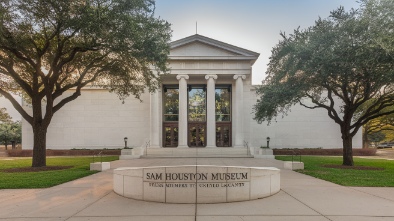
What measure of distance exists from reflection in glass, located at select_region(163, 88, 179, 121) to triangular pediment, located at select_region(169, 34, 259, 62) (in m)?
5.71

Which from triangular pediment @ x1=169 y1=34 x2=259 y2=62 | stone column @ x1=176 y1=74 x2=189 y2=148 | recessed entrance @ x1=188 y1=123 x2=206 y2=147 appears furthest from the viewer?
recessed entrance @ x1=188 y1=123 x2=206 y2=147

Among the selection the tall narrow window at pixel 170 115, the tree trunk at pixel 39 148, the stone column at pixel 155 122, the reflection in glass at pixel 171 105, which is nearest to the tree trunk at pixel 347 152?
the tree trunk at pixel 39 148

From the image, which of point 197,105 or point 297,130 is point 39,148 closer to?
point 197,105

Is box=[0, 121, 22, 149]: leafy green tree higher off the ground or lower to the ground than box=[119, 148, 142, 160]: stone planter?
higher

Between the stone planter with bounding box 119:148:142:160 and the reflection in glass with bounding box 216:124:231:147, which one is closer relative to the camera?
the stone planter with bounding box 119:148:142:160

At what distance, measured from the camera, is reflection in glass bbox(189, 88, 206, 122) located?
3897 cm

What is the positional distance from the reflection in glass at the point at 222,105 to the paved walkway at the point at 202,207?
92.1 feet

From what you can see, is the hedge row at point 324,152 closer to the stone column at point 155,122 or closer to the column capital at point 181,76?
the column capital at point 181,76

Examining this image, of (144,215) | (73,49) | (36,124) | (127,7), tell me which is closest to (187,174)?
(144,215)

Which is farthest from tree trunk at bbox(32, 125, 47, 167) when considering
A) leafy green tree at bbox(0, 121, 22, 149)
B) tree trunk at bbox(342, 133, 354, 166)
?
leafy green tree at bbox(0, 121, 22, 149)

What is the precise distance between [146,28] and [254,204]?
1327cm

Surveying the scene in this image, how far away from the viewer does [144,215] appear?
7266mm

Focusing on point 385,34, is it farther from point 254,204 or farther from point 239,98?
point 239,98

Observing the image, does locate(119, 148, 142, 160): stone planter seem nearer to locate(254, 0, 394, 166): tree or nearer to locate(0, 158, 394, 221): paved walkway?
locate(254, 0, 394, 166): tree
